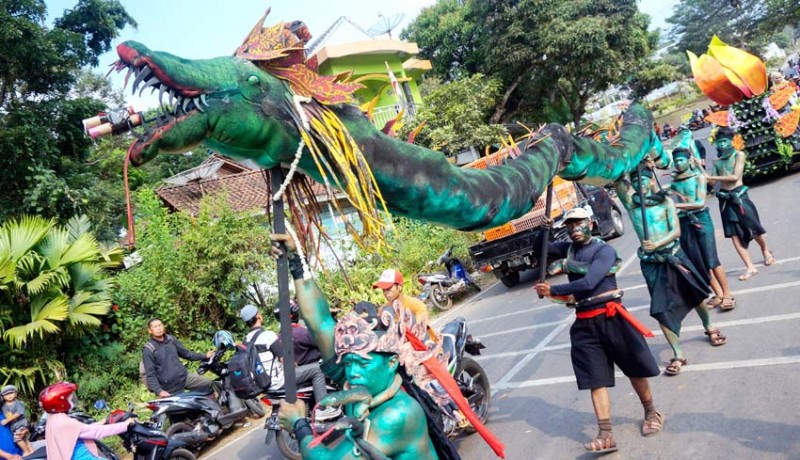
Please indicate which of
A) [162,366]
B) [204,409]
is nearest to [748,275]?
[204,409]

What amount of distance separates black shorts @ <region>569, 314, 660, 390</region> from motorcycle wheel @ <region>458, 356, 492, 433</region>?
1209 millimetres

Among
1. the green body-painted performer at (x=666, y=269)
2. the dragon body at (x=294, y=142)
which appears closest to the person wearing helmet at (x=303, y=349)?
the green body-painted performer at (x=666, y=269)

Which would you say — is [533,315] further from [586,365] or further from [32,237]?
[32,237]

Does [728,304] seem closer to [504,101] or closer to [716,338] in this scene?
[716,338]

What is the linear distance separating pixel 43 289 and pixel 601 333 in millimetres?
7351

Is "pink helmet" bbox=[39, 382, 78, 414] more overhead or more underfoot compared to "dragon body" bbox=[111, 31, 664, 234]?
→ more underfoot

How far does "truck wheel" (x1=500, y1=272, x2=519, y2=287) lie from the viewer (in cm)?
1177

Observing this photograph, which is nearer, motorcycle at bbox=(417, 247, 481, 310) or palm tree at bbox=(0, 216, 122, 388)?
palm tree at bbox=(0, 216, 122, 388)

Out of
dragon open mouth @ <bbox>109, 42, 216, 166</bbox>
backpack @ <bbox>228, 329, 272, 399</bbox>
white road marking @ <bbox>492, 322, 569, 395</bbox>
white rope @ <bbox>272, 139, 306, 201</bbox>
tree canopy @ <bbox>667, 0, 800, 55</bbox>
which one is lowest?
white road marking @ <bbox>492, 322, 569, 395</bbox>

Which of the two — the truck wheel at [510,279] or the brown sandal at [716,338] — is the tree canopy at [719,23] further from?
the brown sandal at [716,338]

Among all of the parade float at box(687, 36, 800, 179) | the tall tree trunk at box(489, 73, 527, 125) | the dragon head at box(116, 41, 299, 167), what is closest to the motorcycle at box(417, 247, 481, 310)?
the parade float at box(687, 36, 800, 179)

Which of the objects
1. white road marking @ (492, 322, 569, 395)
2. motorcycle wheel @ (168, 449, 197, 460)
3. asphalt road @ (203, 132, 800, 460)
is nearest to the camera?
asphalt road @ (203, 132, 800, 460)

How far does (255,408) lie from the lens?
313 inches

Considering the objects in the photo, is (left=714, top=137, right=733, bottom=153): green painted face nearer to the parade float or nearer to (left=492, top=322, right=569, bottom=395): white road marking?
(left=492, top=322, right=569, bottom=395): white road marking
